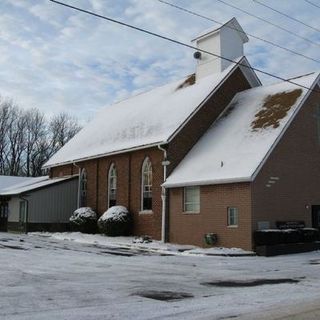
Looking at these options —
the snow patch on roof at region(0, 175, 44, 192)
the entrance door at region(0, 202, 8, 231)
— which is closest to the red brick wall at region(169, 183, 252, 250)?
the entrance door at region(0, 202, 8, 231)

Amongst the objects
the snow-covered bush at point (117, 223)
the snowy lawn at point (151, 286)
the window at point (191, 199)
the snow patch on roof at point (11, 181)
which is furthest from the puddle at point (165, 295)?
the snow patch on roof at point (11, 181)

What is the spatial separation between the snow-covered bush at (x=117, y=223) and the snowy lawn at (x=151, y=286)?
9.24m

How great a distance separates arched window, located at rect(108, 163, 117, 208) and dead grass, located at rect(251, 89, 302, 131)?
32.8ft

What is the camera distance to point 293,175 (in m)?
25.8

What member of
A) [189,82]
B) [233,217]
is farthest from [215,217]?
[189,82]

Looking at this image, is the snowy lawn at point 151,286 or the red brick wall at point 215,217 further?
the red brick wall at point 215,217

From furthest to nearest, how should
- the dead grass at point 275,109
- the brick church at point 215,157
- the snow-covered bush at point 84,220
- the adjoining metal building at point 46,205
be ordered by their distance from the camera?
the adjoining metal building at point 46,205 → the snow-covered bush at point 84,220 → the dead grass at point 275,109 → the brick church at point 215,157

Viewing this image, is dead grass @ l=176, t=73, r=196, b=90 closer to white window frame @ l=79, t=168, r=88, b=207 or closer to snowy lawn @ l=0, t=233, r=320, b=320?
white window frame @ l=79, t=168, r=88, b=207

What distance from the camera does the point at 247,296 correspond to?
11.5m

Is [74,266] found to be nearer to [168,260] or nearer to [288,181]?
[168,260]

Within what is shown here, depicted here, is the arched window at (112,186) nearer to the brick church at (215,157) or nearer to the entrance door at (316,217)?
the brick church at (215,157)

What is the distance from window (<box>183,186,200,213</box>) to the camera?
85.3 feet

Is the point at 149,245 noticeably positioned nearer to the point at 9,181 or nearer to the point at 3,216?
the point at 3,216

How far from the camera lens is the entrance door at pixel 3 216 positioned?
39781 millimetres
